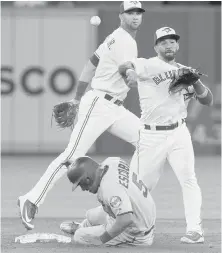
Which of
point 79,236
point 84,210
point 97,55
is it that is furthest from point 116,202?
point 84,210

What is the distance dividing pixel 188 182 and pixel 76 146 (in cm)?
135

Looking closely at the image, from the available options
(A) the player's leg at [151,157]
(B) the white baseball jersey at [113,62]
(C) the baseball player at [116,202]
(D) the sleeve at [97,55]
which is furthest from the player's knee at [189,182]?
(D) the sleeve at [97,55]

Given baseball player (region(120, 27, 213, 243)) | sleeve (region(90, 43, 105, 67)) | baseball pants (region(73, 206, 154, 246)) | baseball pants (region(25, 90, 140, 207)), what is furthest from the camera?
sleeve (region(90, 43, 105, 67))

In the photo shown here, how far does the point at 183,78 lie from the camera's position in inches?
330

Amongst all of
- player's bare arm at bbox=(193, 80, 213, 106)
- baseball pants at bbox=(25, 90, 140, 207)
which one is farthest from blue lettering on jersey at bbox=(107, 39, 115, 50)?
player's bare arm at bbox=(193, 80, 213, 106)

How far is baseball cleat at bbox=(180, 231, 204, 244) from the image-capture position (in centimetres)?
834

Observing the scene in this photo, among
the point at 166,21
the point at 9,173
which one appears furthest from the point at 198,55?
the point at 9,173

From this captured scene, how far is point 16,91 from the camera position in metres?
18.8

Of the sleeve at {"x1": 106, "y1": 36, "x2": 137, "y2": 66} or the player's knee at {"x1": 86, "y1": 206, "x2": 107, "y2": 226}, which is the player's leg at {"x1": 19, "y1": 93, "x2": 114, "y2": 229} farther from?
the player's knee at {"x1": 86, "y1": 206, "x2": 107, "y2": 226}

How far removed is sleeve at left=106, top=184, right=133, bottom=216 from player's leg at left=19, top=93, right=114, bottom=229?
1.54m

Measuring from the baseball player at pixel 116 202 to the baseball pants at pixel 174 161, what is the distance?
1.49 feet

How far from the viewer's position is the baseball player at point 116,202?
7605mm

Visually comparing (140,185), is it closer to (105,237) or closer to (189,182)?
(105,237)

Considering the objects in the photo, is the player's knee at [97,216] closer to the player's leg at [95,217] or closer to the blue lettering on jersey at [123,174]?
the player's leg at [95,217]
